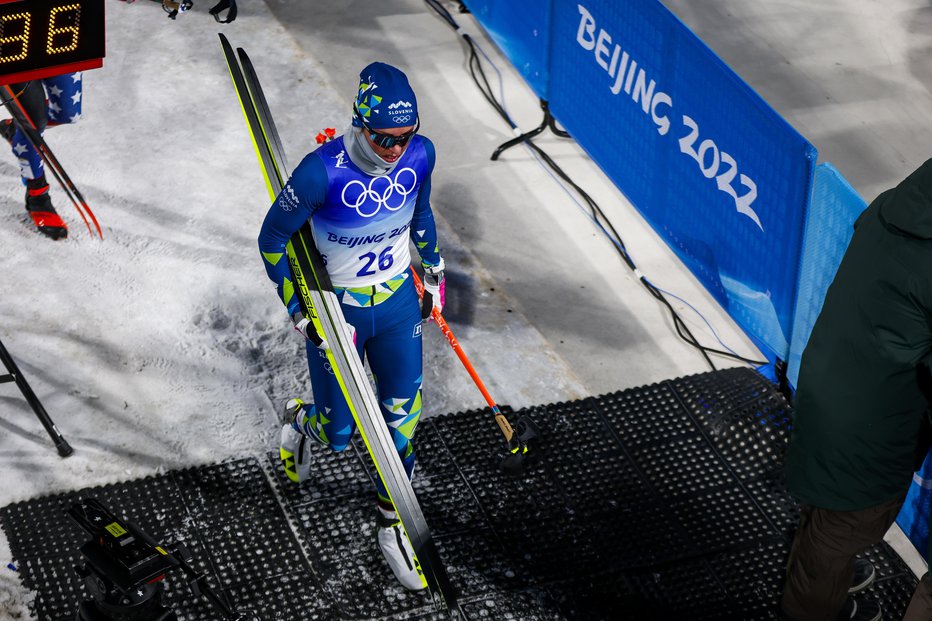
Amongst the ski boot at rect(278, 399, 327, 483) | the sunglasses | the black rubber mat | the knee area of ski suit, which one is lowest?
the black rubber mat

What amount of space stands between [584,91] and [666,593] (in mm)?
3754

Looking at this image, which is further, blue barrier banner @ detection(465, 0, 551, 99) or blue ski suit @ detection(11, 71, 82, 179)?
blue barrier banner @ detection(465, 0, 551, 99)

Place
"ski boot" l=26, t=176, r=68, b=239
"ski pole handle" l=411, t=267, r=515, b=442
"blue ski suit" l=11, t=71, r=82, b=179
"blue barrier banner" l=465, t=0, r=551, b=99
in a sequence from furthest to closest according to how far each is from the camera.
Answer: "blue barrier banner" l=465, t=0, r=551, b=99, "ski boot" l=26, t=176, r=68, b=239, "blue ski suit" l=11, t=71, r=82, b=179, "ski pole handle" l=411, t=267, r=515, b=442

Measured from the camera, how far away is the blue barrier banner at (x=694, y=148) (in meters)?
5.66

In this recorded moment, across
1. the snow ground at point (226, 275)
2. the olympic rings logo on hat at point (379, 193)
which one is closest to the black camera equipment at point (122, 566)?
the snow ground at point (226, 275)

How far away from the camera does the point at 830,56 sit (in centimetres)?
932

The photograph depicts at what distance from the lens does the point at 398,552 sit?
16.4ft

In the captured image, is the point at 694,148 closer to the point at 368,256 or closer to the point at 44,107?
the point at 368,256

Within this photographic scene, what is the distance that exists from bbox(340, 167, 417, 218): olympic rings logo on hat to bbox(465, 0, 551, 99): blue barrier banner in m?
3.63

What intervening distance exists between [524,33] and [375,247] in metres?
4.12

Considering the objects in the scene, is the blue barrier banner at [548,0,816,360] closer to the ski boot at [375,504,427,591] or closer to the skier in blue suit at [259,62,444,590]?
the skier in blue suit at [259,62,444,590]

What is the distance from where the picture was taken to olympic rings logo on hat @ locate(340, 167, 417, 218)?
438 cm

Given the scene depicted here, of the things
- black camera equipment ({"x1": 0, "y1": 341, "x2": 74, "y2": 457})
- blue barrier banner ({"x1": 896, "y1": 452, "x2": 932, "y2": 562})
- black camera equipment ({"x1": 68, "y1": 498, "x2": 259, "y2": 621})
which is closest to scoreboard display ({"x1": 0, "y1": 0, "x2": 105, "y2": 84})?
black camera equipment ({"x1": 0, "y1": 341, "x2": 74, "y2": 457})

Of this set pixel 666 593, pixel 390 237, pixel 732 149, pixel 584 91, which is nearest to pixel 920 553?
pixel 666 593
